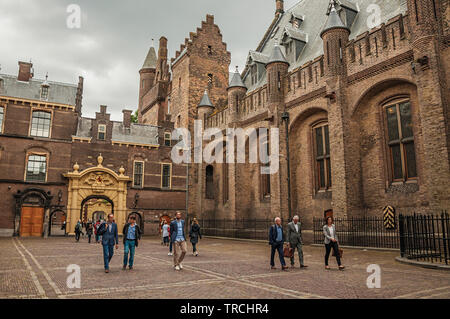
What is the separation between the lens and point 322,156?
21.5m

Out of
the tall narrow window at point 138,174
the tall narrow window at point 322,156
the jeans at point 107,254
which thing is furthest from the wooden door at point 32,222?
the tall narrow window at point 322,156

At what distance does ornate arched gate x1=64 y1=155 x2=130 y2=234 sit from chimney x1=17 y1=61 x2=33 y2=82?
881 centimetres

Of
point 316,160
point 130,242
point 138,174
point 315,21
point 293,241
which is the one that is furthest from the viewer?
point 138,174

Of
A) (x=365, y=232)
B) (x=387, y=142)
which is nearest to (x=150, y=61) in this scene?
(x=387, y=142)

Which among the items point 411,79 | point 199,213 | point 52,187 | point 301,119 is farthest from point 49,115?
point 411,79

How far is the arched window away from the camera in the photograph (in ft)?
106

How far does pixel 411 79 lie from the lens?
1580cm

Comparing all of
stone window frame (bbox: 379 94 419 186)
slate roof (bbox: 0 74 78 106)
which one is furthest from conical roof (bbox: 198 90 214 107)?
stone window frame (bbox: 379 94 419 186)

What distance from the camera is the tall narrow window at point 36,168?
Result: 1100 inches

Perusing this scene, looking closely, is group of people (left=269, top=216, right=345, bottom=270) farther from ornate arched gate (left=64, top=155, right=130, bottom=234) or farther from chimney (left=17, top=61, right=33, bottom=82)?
chimney (left=17, top=61, right=33, bottom=82)

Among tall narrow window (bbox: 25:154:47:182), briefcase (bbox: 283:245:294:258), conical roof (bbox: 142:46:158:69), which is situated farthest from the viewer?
conical roof (bbox: 142:46:158:69)

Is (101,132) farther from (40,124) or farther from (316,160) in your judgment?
(316,160)

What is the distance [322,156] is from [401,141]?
522cm
